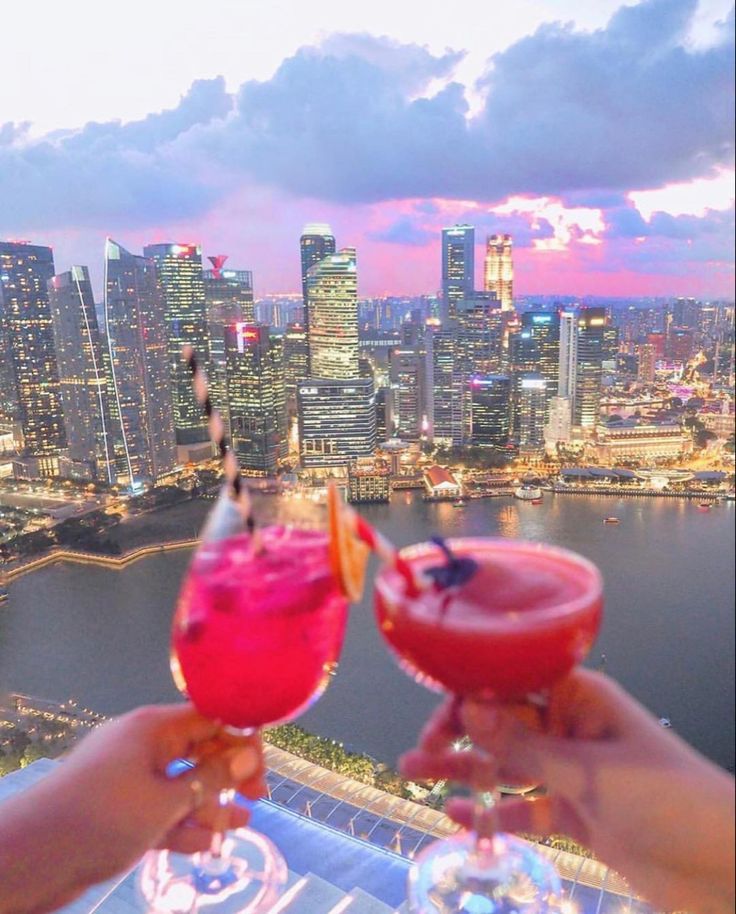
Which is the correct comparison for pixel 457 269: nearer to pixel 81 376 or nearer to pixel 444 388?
pixel 444 388

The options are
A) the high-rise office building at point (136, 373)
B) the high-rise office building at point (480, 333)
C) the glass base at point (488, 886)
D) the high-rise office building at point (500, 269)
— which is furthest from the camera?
the high-rise office building at point (480, 333)

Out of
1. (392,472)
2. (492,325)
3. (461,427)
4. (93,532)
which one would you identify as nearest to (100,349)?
(93,532)

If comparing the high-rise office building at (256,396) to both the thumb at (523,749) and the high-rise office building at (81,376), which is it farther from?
A: the thumb at (523,749)

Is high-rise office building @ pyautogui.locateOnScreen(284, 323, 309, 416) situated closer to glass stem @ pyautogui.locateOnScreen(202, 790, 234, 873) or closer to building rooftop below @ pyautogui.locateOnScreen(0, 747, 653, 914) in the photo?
building rooftop below @ pyautogui.locateOnScreen(0, 747, 653, 914)

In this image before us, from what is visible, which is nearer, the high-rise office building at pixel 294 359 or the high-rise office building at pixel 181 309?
the high-rise office building at pixel 181 309

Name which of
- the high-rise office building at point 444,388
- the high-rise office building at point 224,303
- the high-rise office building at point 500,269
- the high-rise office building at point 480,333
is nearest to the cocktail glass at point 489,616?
the high-rise office building at point 224,303

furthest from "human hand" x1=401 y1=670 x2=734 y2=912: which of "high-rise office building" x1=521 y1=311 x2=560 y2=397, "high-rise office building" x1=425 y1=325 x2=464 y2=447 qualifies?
"high-rise office building" x1=521 y1=311 x2=560 y2=397

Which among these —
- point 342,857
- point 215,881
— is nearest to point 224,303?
point 342,857

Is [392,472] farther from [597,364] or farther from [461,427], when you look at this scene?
[597,364]
